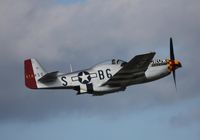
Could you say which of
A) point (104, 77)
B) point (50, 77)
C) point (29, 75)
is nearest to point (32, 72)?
point (29, 75)

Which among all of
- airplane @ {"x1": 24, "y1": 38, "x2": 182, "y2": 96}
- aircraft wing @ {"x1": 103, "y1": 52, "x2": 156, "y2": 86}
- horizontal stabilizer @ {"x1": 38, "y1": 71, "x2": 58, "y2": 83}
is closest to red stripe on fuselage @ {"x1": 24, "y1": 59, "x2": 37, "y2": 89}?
airplane @ {"x1": 24, "y1": 38, "x2": 182, "y2": 96}

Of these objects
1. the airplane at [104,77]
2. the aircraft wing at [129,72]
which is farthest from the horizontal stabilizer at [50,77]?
the aircraft wing at [129,72]

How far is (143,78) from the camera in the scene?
4756 centimetres

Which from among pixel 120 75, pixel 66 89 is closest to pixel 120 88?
pixel 120 75

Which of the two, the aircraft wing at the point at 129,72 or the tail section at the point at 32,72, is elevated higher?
the tail section at the point at 32,72

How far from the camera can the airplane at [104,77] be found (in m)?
47.1

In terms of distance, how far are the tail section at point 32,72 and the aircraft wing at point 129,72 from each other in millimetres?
5211

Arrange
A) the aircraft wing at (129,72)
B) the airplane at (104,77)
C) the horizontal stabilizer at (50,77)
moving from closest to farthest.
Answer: the aircraft wing at (129,72) → the airplane at (104,77) → the horizontal stabilizer at (50,77)

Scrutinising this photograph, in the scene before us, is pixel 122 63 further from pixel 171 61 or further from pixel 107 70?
pixel 171 61

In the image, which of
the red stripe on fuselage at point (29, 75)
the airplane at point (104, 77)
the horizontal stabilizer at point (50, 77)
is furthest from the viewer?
the red stripe on fuselage at point (29, 75)

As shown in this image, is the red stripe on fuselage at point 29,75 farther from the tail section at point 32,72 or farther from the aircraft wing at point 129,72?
the aircraft wing at point 129,72

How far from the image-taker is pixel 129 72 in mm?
47094

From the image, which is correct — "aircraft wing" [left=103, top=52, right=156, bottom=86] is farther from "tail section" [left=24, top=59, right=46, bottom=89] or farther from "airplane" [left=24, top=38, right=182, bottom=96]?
"tail section" [left=24, top=59, right=46, bottom=89]

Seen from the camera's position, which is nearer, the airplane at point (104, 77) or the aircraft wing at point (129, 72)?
the aircraft wing at point (129, 72)
